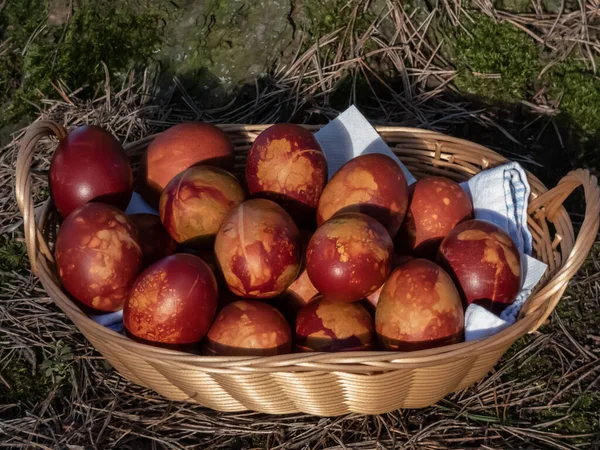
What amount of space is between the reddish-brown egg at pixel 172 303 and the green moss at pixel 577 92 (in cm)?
218

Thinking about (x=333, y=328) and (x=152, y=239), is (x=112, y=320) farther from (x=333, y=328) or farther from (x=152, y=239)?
(x=333, y=328)

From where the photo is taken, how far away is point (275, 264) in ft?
7.03

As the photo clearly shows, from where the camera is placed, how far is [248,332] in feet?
6.84

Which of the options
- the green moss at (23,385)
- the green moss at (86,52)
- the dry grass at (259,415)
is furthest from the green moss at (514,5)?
the green moss at (23,385)

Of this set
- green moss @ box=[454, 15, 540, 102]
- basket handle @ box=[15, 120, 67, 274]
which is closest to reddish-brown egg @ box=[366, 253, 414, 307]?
basket handle @ box=[15, 120, 67, 274]

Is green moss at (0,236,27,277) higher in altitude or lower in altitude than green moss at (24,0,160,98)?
lower

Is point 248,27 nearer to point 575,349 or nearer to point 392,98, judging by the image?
point 392,98

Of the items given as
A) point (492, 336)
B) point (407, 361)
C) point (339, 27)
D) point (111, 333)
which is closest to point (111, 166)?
point (111, 333)

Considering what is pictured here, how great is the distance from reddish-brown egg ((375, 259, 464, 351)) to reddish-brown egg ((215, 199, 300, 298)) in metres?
0.33

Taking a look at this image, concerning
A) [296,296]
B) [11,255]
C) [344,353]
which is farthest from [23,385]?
[344,353]

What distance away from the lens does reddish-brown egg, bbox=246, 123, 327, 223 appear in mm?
2404

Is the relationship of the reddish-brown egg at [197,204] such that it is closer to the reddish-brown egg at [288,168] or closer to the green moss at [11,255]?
the reddish-brown egg at [288,168]

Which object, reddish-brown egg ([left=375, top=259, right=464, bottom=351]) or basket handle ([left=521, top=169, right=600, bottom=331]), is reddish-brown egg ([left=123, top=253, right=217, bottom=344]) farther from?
basket handle ([left=521, top=169, right=600, bottom=331])

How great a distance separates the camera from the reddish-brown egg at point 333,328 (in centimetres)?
212
